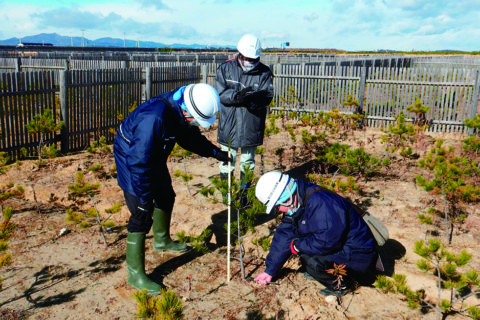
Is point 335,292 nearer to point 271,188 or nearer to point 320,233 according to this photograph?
point 320,233

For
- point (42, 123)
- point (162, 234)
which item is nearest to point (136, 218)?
point (162, 234)

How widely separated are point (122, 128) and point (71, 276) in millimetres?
1370

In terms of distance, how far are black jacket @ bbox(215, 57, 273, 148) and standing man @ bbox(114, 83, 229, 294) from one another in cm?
113

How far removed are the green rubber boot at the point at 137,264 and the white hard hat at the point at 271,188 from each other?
1.00 m

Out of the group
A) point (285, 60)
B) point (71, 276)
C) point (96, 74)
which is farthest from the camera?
point (285, 60)

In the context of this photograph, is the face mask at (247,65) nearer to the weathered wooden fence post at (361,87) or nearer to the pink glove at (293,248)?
the pink glove at (293,248)

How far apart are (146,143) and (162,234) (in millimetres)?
1313

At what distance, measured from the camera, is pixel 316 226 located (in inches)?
123

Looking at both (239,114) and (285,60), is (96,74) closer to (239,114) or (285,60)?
(239,114)

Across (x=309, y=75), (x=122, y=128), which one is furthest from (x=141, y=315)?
(x=309, y=75)

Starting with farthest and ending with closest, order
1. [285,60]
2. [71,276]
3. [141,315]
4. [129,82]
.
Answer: [285,60], [129,82], [71,276], [141,315]

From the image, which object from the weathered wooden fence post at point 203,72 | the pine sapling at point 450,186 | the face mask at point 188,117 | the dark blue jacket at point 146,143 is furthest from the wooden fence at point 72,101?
the pine sapling at point 450,186

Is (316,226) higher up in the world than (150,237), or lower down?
higher up

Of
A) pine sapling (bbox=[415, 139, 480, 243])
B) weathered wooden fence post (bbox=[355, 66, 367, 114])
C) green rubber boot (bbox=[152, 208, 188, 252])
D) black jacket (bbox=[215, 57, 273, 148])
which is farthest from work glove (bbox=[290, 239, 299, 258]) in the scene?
weathered wooden fence post (bbox=[355, 66, 367, 114])
